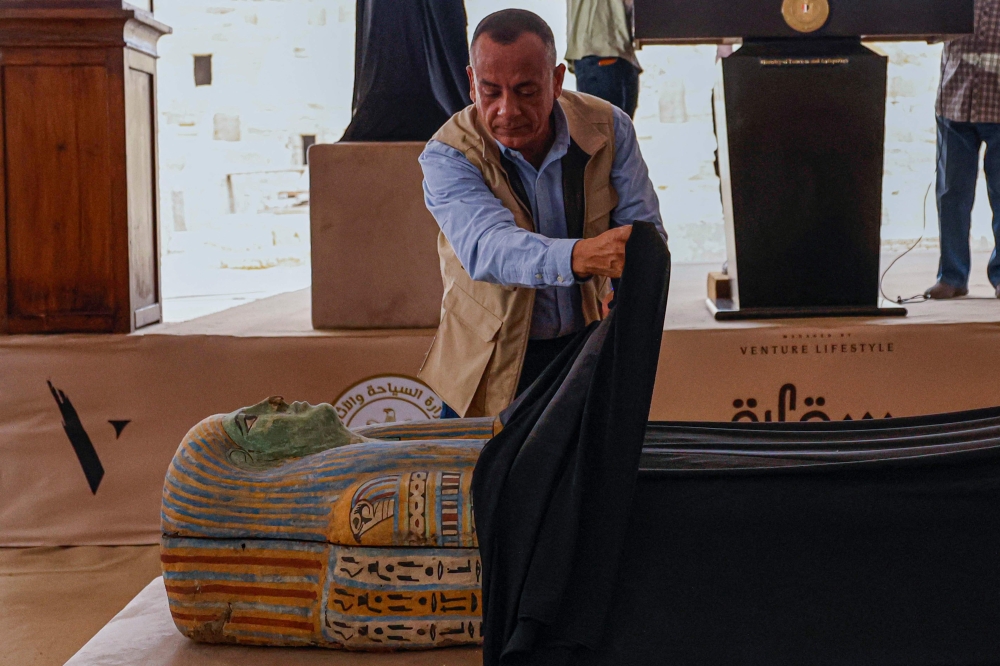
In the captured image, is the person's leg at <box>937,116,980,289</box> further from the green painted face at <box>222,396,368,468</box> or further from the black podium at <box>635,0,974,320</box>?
the green painted face at <box>222,396,368,468</box>

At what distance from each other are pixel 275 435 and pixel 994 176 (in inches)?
99.8

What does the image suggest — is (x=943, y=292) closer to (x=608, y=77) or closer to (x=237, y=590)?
(x=608, y=77)

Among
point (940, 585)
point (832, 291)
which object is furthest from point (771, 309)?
point (940, 585)

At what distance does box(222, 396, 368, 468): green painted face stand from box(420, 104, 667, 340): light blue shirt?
38 centimetres

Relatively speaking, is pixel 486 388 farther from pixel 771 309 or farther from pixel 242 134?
pixel 242 134

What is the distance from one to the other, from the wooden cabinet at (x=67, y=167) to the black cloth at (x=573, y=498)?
1715 mm

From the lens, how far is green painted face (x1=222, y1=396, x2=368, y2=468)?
1.32 metres

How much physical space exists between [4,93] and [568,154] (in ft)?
5.05

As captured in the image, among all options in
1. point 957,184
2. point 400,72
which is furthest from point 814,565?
point 957,184

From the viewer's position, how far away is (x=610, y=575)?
40.5 inches

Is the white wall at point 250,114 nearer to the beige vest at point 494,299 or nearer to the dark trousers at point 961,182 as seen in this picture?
the dark trousers at point 961,182

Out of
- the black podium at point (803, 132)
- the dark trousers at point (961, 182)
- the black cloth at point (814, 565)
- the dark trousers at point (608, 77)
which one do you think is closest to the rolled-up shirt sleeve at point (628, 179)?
the black podium at point (803, 132)

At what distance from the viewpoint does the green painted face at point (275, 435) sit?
1.32m

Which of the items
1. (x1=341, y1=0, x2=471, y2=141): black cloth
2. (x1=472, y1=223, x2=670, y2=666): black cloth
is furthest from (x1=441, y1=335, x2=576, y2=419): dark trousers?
(x1=341, y1=0, x2=471, y2=141): black cloth
